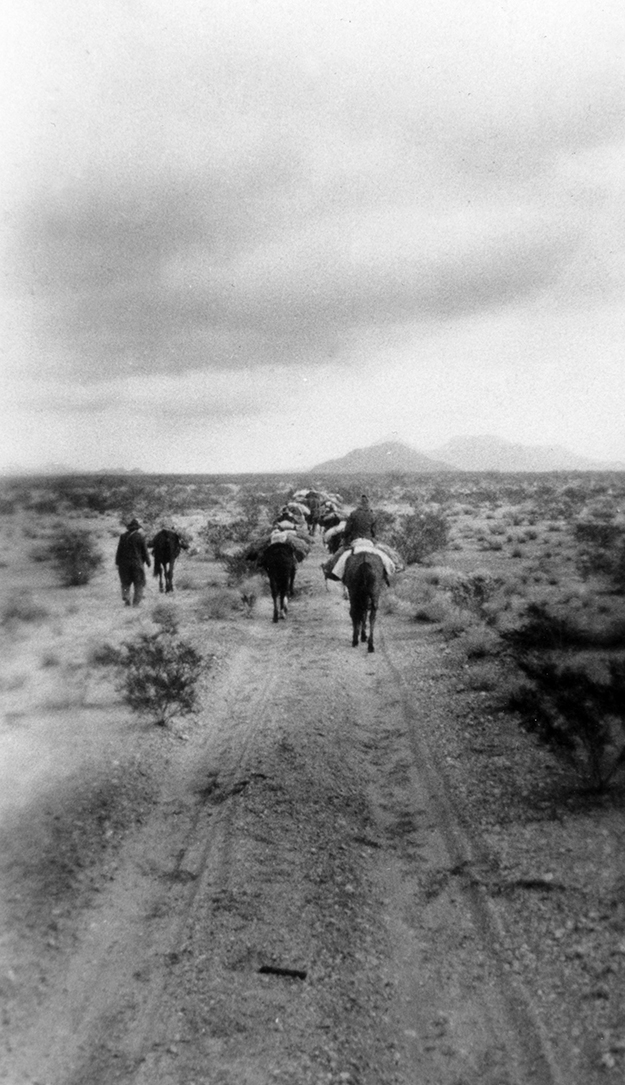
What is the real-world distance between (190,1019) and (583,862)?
11.1 ft

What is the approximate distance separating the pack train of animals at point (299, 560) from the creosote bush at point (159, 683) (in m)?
3.49

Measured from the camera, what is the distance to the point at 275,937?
4910 mm

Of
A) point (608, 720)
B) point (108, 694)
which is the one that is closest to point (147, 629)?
point (108, 694)

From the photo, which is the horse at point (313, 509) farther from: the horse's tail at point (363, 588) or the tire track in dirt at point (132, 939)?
the tire track in dirt at point (132, 939)

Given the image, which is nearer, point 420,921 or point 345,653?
point 420,921

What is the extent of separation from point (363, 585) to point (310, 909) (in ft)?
22.9

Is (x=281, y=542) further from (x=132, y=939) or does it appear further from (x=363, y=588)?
(x=132, y=939)

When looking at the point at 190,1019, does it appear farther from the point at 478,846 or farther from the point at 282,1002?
the point at 478,846

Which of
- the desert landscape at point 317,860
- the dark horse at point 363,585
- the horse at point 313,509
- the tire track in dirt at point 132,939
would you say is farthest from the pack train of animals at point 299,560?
the horse at point 313,509

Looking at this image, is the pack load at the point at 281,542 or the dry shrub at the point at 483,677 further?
the pack load at the point at 281,542

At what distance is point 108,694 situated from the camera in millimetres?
9883

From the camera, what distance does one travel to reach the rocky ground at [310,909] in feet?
13.0

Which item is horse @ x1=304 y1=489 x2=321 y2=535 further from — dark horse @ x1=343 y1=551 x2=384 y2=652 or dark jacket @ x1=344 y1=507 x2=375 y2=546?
dark horse @ x1=343 y1=551 x2=384 y2=652

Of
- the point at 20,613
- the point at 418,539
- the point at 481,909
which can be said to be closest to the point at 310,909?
the point at 481,909
